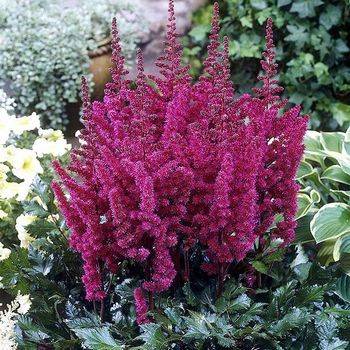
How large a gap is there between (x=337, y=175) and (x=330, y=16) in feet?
6.80

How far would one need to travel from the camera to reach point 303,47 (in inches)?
177

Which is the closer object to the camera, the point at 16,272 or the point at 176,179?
the point at 176,179

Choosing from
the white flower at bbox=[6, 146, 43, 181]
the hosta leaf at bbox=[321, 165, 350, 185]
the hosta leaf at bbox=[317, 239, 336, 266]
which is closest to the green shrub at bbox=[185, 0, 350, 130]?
the hosta leaf at bbox=[321, 165, 350, 185]

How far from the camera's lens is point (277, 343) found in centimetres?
166

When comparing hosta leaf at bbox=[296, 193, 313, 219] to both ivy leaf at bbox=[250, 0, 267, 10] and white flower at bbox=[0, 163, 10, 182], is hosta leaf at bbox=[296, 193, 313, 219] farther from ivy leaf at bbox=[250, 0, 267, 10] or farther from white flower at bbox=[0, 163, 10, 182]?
ivy leaf at bbox=[250, 0, 267, 10]

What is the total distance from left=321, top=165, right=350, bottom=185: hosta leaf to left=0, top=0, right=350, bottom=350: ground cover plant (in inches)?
32.3

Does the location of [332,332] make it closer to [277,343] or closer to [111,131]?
[277,343]

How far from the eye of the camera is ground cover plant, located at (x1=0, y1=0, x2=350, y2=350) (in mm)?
1532

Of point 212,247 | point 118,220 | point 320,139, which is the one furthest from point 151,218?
point 320,139

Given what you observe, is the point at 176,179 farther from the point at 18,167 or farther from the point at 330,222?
the point at 18,167

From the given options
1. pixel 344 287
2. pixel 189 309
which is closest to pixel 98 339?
pixel 189 309

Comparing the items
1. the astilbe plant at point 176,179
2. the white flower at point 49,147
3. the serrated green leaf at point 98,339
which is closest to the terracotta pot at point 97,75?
the white flower at point 49,147

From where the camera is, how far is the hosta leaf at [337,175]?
265cm

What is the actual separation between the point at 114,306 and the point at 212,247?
1.09 ft
